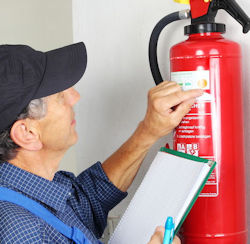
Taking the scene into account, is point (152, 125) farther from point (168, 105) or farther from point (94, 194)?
point (94, 194)

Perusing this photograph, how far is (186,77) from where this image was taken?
4.57 feet

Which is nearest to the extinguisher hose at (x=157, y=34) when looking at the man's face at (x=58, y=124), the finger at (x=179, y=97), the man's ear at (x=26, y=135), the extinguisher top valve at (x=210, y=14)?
the extinguisher top valve at (x=210, y=14)

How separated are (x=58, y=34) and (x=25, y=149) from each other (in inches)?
32.1

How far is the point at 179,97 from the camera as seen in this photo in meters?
1.38

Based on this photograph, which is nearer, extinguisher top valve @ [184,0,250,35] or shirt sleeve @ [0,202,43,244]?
shirt sleeve @ [0,202,43,244]

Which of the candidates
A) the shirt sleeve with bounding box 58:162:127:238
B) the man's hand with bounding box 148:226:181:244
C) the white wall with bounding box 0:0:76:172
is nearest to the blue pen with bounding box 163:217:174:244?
the man's hand with bounding box 148:226:181:244

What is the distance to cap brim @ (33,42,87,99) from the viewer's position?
1.35m

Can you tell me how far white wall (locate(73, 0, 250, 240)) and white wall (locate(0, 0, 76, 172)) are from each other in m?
0.05

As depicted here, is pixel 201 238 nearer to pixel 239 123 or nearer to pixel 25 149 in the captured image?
pixel 239 123

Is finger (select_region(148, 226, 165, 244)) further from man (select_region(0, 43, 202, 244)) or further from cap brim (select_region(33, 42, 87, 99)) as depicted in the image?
cap brim (select_region(33, 42, 87, 99))

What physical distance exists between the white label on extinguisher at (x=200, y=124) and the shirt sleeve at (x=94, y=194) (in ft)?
1.11

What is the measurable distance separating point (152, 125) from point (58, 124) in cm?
27

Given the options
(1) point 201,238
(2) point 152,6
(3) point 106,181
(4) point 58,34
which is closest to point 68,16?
(4) point 58,34

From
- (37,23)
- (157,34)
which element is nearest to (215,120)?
(157,34)
